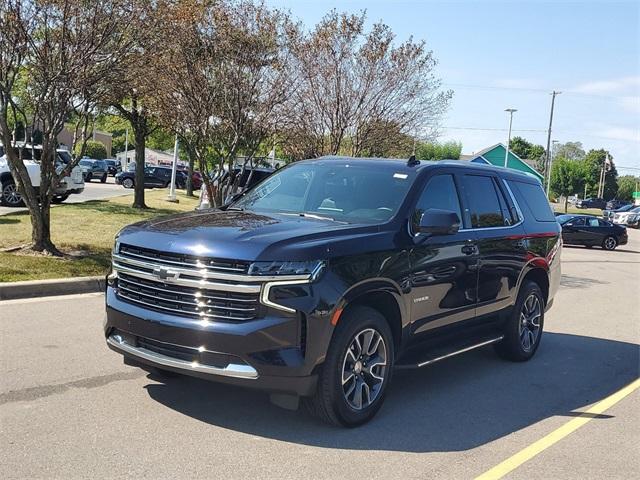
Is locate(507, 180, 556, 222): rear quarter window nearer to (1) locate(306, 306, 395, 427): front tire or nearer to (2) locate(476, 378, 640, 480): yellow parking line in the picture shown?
(2) locate(476, 378, 640, 480): yellow parking line

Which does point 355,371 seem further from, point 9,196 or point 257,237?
point 9,196

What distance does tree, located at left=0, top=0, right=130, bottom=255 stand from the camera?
9.43 meters

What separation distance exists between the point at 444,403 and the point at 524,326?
202cm

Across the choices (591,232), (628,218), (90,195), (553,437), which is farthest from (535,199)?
(628,218)

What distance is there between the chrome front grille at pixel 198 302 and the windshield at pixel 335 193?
129 centimetres

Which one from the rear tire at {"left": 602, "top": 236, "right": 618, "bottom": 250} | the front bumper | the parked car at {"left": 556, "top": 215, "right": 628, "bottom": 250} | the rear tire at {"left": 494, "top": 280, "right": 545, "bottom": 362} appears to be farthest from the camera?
the rear tire at {"left": 602, "top": 236, "right": 618, "bottom": 250}

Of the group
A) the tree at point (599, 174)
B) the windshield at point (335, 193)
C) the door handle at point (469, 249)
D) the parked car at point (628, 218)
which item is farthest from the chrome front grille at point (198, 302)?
the tree at point (599, 174)

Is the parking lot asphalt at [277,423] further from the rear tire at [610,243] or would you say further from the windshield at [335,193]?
the rear tire at [610,243]

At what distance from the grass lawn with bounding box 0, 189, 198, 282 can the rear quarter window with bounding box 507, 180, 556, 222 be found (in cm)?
606

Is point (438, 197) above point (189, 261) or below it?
above

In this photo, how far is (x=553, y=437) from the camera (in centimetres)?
479

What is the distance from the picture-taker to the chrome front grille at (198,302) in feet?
13.5

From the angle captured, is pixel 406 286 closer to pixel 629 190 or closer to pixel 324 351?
pixel 324 351

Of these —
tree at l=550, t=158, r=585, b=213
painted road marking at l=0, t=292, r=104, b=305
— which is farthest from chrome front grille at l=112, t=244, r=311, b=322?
tree at l=550, t=158, r=585, b=213
